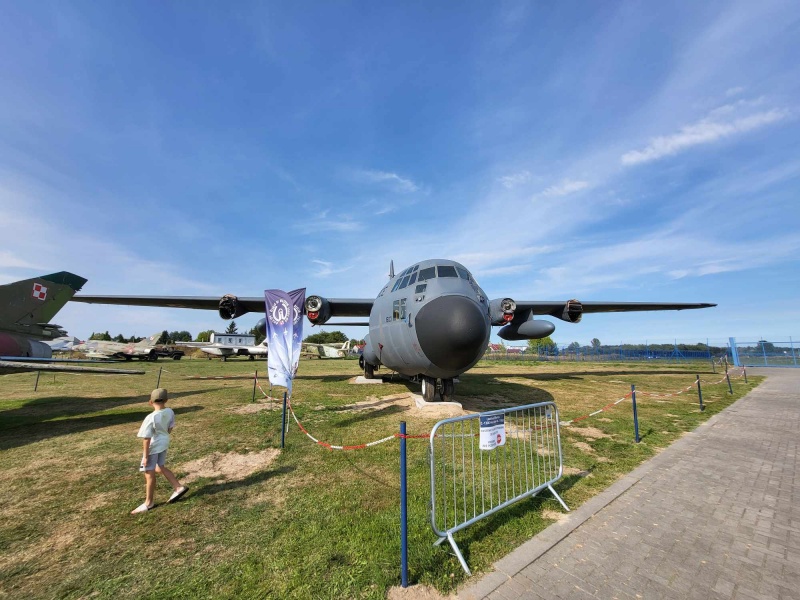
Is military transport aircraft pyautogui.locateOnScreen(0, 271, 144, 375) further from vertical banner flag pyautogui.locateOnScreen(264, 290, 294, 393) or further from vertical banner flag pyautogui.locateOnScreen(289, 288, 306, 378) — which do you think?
vertical banner flag pyautogui.locateOnScreen(289, 288, 306, 378)

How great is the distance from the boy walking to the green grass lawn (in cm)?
19

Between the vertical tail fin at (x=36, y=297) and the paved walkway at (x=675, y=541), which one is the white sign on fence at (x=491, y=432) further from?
the vertical tail fin at (x=36, y=297)

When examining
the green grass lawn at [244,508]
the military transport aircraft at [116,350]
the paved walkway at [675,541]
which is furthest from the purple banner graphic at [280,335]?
the military transport aircraft at [116,350]

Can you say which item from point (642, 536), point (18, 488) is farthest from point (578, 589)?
point (18, 488)

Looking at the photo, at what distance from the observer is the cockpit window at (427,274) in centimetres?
891

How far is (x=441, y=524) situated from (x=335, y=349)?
53884 mm

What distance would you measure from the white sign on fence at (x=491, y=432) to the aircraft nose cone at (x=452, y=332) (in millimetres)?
2876

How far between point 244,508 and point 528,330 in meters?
13.6

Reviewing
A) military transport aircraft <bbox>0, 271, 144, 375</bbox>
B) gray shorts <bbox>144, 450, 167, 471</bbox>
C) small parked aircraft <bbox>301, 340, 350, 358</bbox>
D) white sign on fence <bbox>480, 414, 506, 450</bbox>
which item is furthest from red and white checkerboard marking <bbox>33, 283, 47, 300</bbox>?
small parked aircraft <bbox>301, 340, 350, 358</bbox>

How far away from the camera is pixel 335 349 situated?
56344 mm

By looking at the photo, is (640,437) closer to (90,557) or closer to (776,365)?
(90,557)

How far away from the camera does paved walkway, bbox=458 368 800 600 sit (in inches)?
116

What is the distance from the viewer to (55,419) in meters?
9.01

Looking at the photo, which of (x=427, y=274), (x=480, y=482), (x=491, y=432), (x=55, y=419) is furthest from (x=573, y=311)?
(x=55, y=419)
